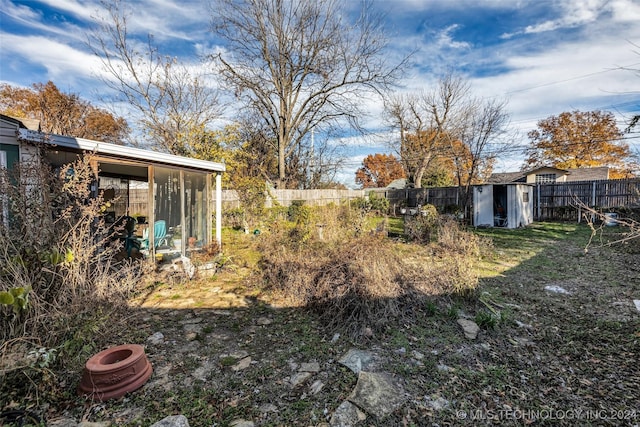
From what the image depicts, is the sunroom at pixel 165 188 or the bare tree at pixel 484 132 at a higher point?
the bare tree at pixel 484 132

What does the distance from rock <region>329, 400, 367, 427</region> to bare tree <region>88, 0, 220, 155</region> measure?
11.4 meters

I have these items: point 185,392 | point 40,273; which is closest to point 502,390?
point 185,392

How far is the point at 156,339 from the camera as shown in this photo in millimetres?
3037

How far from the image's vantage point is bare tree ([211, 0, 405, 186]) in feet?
41.4

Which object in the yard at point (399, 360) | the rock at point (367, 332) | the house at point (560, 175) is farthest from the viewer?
the house at point (560, 175)

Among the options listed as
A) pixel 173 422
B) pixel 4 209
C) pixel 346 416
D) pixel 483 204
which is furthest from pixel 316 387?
pixel 483 204

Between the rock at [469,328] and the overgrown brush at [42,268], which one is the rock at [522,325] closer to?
the rock at [469,328]

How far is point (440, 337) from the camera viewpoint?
3080 mm

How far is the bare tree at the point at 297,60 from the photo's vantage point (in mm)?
12633

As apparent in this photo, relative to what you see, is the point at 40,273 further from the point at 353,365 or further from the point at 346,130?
the point at 346,130

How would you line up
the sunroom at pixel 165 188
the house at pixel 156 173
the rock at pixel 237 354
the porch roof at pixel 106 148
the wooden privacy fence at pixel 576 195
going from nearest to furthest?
the rock at pixel 237 354, the porch roof at pixel 106 148, the house at pixel 156 173, the sunroom at pixel 165 188, the wooden privacy fence at pixel 576 195

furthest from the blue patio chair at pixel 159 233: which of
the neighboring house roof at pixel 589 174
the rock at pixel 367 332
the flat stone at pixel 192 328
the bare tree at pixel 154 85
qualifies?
the neighboring house roof at pixel 589 174

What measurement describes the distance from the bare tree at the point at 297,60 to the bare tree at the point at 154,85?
1.59m

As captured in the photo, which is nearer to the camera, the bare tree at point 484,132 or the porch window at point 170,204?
the porch window at point 170,204
